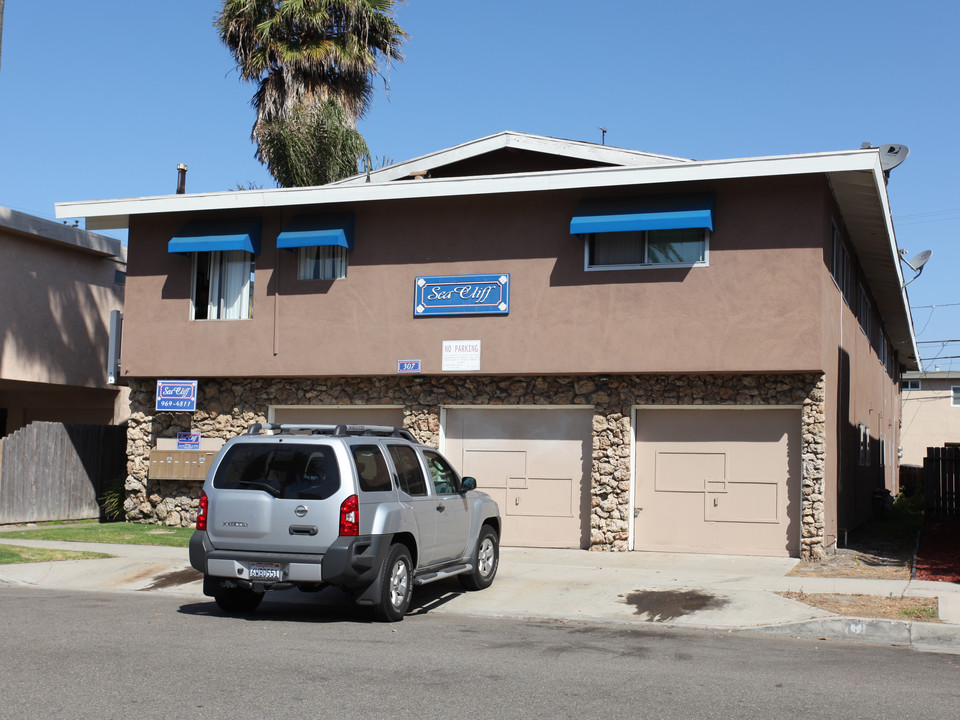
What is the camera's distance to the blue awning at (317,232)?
17375mm

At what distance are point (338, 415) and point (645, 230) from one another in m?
6.50

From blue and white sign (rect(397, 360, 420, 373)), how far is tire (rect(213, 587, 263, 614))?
677cm

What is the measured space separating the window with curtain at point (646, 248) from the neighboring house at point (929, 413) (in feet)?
114

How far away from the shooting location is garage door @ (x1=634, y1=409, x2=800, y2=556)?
15.7 metres

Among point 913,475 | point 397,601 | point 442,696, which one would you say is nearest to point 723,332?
point 397,601

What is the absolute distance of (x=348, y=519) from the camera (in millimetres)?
9789

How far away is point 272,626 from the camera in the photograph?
32.2 feet

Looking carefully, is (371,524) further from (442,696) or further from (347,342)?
(347,342)

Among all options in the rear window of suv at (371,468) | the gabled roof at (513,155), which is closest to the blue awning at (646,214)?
the gabled roof at (513,155)

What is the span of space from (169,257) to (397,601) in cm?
1083

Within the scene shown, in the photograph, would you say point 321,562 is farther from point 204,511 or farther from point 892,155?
point 892,155

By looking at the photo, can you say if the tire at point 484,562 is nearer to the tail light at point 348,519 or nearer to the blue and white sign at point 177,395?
the tail light at point 348,519

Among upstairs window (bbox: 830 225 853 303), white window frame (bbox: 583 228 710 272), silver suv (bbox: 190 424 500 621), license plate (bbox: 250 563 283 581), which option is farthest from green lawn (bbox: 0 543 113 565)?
upstairs window (bbox: 830 225 853 303)

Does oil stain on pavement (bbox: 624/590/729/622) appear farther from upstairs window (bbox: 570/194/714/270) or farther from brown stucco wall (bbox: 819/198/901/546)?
upstairs window (bbox: 570/194/714/270)
